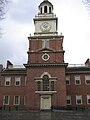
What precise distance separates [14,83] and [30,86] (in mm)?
7020

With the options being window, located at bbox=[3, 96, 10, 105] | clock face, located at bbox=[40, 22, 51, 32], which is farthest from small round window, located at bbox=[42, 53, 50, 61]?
window, located at bbox=[3, 96, 10, 105]

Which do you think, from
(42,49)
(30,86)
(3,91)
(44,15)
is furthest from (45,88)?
(44,15)

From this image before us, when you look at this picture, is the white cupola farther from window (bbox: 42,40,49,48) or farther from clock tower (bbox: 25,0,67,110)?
window (bbox: 42,40,49,48)

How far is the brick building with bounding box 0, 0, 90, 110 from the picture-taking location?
4181cm

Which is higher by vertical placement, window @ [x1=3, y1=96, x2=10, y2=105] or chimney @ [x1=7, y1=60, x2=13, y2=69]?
chimney @ [x1=7, y1=60, x2=13, y2=69]

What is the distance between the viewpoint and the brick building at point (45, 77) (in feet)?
137

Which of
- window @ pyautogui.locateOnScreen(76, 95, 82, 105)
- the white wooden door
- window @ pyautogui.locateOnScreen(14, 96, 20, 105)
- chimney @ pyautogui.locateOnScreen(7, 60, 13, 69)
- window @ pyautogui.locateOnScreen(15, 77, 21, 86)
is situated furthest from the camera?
chimney @ pyautogui.locateOnScreen(7, 60, 13, 69)

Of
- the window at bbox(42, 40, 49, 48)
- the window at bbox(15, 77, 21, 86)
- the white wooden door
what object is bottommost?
the white wooden door

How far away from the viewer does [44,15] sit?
47.9m

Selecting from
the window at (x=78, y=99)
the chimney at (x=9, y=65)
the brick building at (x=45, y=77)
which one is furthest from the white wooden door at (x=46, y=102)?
the chimney at (x=9, y=65)

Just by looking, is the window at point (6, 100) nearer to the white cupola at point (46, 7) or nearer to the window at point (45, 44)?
the window at point (45, 44)

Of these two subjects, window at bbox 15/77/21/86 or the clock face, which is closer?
the clock face

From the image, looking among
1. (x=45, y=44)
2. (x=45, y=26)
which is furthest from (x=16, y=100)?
(x=45, y=26)

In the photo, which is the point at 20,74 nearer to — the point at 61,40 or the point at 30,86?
the point at 30,86
